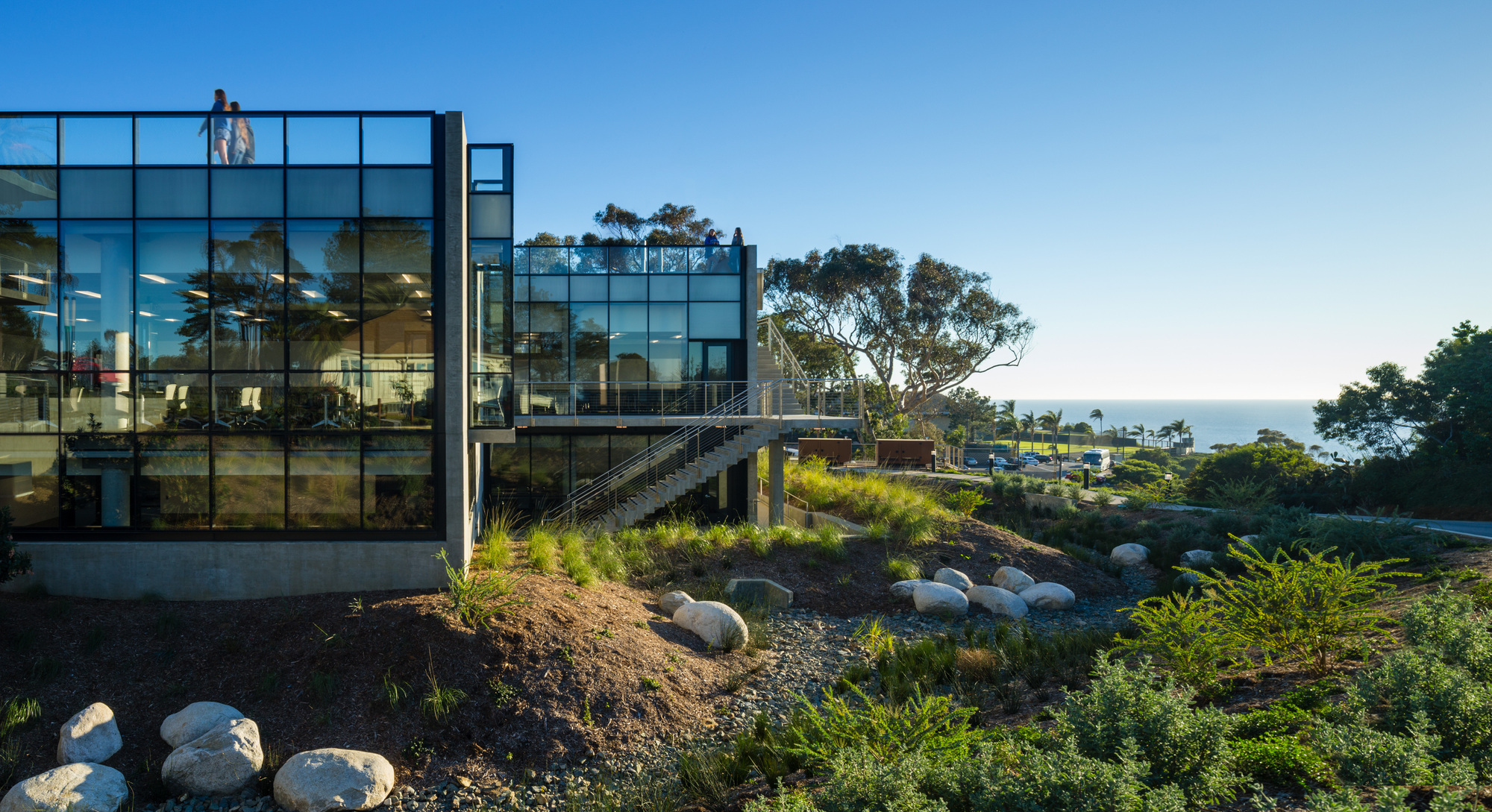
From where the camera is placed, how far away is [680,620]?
36.2 feet

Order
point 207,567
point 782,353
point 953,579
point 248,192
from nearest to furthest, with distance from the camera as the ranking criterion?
1. point 207,567
2. point 248,192
3. point 953,579
4. point 782,353

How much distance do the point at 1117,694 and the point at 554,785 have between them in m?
5.34

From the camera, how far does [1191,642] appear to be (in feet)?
25.0

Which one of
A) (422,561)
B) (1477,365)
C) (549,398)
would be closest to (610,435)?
(549,398)

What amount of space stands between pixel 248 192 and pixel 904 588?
1252cm

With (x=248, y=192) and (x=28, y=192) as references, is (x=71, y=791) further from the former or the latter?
(x=28, y=192)

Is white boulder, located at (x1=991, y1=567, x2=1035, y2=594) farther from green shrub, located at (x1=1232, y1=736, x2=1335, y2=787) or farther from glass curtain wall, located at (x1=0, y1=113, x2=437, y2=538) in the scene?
glass curtain wall, located at (x1=0, y1=113, x2=437, y2=538)

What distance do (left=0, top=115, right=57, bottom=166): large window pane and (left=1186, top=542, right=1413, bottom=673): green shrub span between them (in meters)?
16.3

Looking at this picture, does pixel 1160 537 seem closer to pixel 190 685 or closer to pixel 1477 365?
pixel 1477 365

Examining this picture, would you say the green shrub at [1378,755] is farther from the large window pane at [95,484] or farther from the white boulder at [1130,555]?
the large window pane at [95,484]

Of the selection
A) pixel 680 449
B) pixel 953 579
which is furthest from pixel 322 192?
pixel 953 579

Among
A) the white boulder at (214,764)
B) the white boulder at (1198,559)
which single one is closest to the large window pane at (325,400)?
the white boulder at (214,764)

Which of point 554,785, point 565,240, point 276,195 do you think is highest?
point 565,240

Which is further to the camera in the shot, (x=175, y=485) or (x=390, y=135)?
(x=390, y=135)
